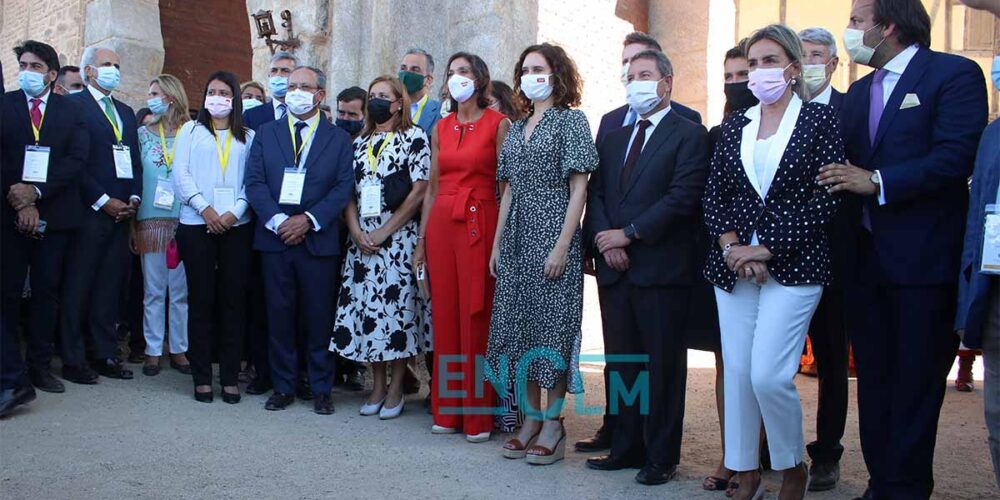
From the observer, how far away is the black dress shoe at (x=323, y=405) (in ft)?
17.6

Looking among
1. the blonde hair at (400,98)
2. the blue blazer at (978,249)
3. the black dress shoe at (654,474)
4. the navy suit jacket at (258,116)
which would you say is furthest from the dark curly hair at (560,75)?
the navy suit jacket at (258,116)

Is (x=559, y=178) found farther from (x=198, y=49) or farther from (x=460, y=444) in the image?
(x=198, y=49)

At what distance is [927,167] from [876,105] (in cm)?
41

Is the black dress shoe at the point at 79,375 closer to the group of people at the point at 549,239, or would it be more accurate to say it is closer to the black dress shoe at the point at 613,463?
the group of people at the point at 549,239

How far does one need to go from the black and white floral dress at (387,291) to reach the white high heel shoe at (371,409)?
1.08 feet

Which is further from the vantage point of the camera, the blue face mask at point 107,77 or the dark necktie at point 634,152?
the blue face mask at point 107,77

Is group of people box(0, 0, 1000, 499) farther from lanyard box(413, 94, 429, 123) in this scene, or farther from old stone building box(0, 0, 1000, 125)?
old stone building box(0, 0, 1000, 125)

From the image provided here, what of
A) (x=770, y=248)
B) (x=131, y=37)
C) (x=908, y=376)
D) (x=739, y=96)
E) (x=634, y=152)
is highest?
(x=131, y=37)

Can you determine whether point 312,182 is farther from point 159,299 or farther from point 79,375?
point 79,375

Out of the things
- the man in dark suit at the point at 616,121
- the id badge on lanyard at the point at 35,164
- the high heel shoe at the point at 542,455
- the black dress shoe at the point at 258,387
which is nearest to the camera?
the high heel shoe at the point at 542,455

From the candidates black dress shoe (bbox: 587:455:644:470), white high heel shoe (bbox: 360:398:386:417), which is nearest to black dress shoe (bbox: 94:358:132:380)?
white high heel shoe (bbox: 360:398:386:417)

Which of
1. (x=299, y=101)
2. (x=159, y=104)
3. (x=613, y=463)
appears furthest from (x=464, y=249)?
(x=159, y=104)

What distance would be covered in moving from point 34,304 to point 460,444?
9.17 feet

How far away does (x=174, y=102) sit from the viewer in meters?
6.42
